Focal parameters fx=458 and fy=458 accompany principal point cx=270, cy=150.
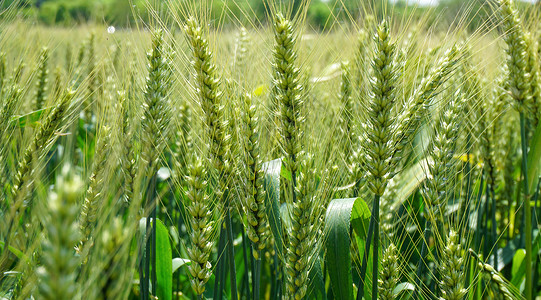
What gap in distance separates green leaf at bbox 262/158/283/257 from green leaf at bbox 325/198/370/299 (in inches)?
6.8

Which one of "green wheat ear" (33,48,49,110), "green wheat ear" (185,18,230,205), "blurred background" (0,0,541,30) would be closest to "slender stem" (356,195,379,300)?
"green wheat ear" (185,18,230,205)

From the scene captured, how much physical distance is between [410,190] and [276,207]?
64 centimetres

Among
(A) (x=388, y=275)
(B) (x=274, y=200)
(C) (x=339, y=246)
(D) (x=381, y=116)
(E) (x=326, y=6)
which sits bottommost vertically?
(A) (x=388, y=275)

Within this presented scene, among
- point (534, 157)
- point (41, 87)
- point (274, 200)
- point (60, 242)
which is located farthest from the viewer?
point (41, 87)

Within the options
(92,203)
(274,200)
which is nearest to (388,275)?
(274,200)

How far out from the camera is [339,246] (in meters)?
1.57

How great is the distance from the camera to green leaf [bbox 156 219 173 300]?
5.78 ft

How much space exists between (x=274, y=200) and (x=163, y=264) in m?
0.53

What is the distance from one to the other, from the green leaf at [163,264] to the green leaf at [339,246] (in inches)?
24.7

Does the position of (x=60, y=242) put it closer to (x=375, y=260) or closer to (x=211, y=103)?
(x=211, y=103)

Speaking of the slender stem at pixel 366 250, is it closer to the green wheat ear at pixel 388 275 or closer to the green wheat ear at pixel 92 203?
the green wheat ear at pixel 388 275

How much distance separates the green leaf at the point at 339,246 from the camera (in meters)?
1.55

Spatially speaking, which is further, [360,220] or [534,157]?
[534,157]

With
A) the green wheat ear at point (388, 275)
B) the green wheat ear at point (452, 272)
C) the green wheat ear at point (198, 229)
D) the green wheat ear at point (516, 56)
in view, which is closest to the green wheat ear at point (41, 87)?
the green wheat ear at point (198, 229)
